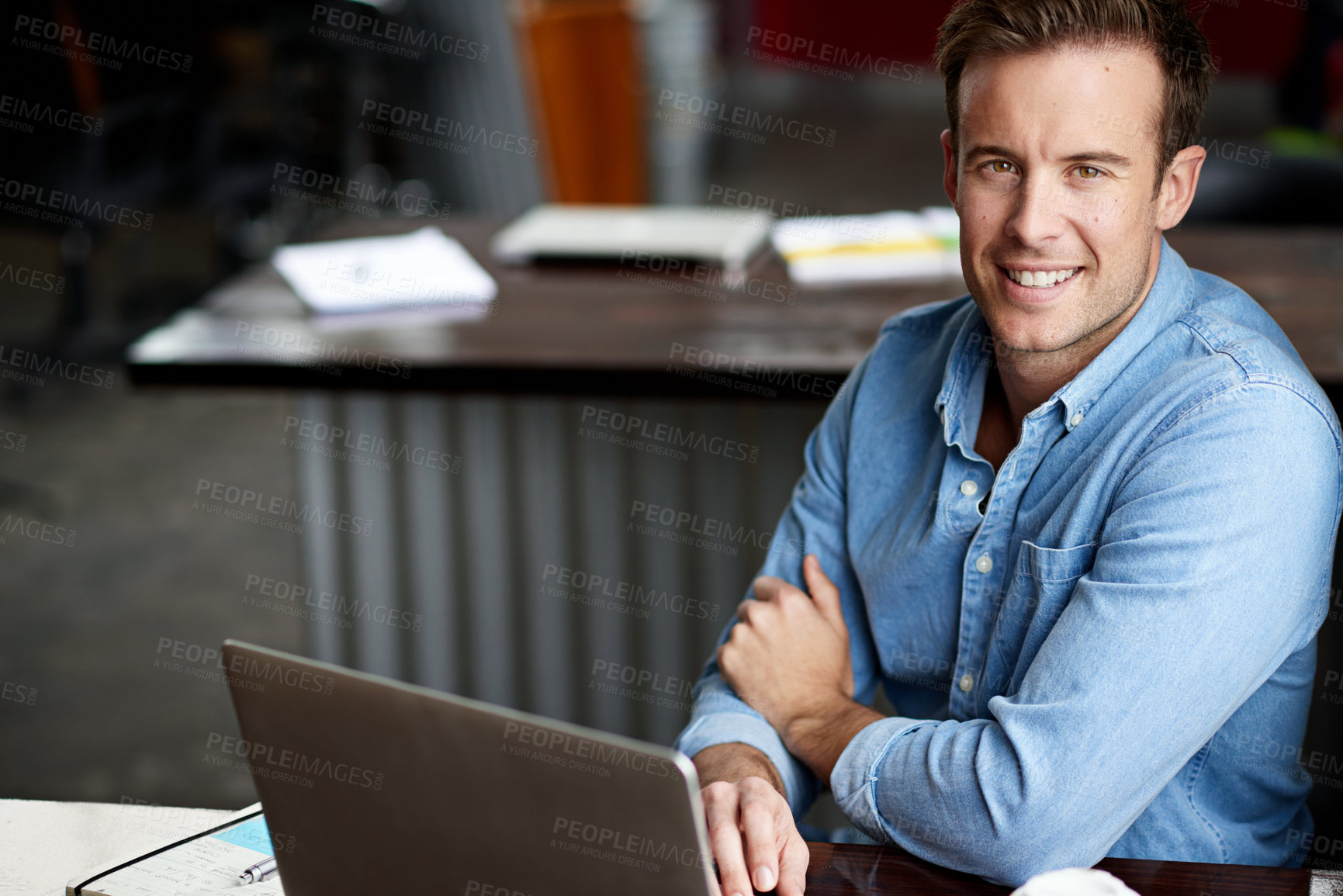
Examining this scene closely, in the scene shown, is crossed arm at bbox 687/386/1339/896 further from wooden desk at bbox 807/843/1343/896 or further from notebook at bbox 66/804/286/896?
notebook at bbox 66/804/286/896

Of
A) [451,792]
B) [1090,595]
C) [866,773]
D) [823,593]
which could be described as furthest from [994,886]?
[451,792]

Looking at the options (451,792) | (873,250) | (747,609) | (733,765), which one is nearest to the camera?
(451,792)


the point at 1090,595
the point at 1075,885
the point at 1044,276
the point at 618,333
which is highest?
the point at 1044,276

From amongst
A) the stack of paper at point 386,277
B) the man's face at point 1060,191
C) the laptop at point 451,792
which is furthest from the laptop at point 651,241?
the laptop at point 451,792

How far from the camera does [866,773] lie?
1185 mm

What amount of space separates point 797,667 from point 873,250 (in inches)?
47.1

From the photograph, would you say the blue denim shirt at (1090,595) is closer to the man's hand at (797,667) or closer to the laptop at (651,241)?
the man's hand at (797,667)

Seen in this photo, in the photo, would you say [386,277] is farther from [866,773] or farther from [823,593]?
[866,773]

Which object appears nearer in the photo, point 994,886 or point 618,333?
point 994,886

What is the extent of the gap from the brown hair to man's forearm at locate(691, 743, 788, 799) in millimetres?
638

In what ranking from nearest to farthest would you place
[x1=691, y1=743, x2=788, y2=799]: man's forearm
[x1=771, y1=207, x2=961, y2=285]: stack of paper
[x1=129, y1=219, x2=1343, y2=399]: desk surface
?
[x1=691, y1=743, x2=788, y2=799]: man's forearm, [x1=129, y1=219, x2=1343, y2=399]: desk surface, [x1=771, y1=207, x2=961, y2=285]: stack of paper

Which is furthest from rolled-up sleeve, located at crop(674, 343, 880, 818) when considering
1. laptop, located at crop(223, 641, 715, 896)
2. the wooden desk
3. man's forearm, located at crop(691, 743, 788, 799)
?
laptop, located at crop(223, 641, 715, 896)

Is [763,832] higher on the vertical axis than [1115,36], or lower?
lower

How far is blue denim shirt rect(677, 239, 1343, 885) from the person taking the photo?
107 centimetres
